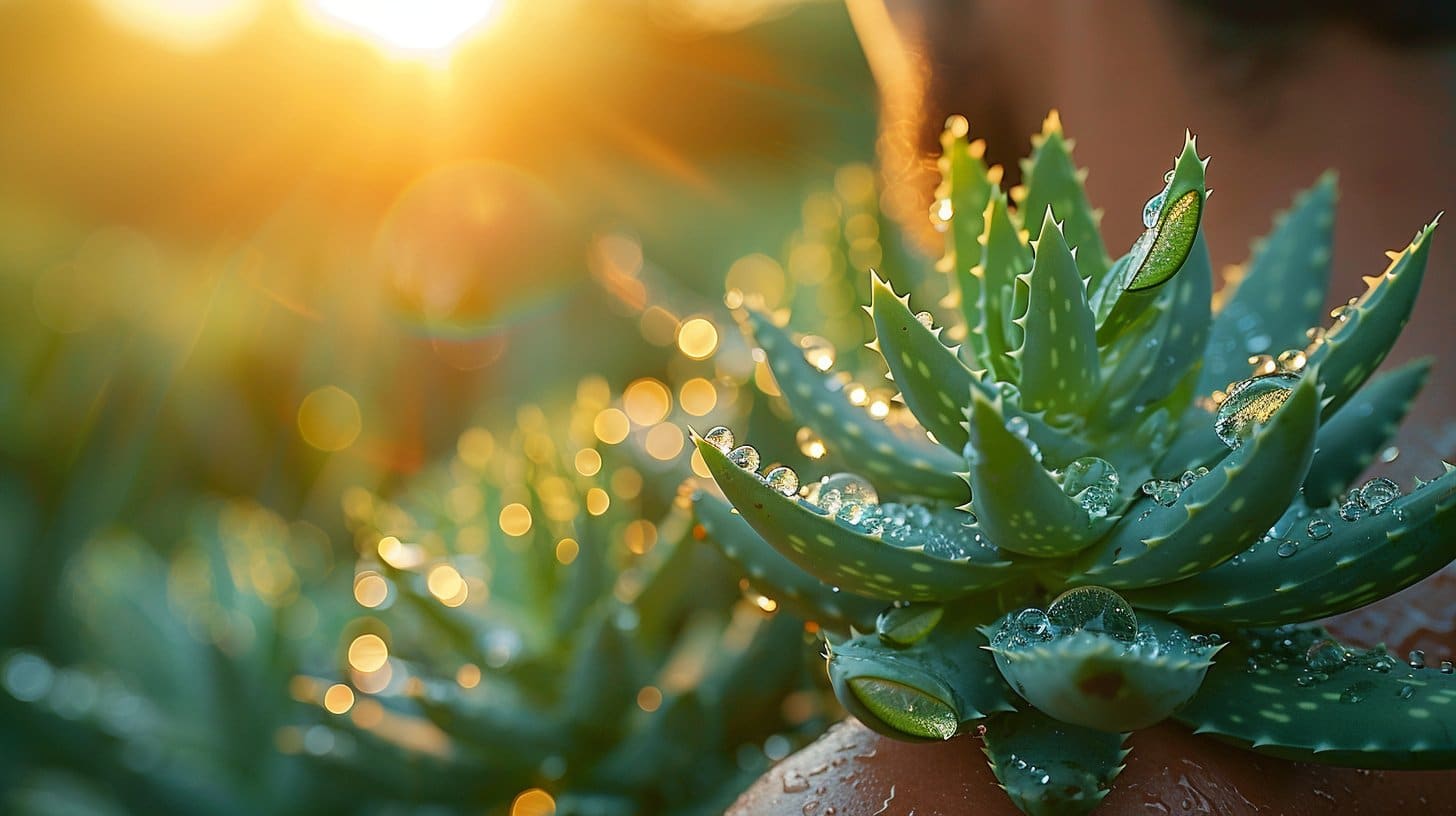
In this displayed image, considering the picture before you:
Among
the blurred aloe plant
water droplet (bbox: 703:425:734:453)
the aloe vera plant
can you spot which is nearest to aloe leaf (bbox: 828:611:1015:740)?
the aloe vera plant

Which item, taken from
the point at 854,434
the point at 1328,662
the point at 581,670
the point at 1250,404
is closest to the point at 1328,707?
the point at 1328,662

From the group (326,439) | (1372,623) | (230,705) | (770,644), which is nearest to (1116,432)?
(1372,623)

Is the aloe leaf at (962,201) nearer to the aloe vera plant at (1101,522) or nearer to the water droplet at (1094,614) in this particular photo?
the aloe vera plant at (1101,522)

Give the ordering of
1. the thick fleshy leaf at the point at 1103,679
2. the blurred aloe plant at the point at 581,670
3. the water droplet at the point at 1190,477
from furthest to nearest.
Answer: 1. the blurred aloe plant at the point at 581,670
2. the water droplet at the point at 1190,477
3. the thick fleshy leaf at the point at 1103,679

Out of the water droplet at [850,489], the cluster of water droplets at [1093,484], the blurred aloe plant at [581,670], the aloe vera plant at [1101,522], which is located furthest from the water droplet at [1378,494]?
the blurred aloe plant at [581,670]

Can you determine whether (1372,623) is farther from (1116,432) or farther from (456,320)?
(456,320)
